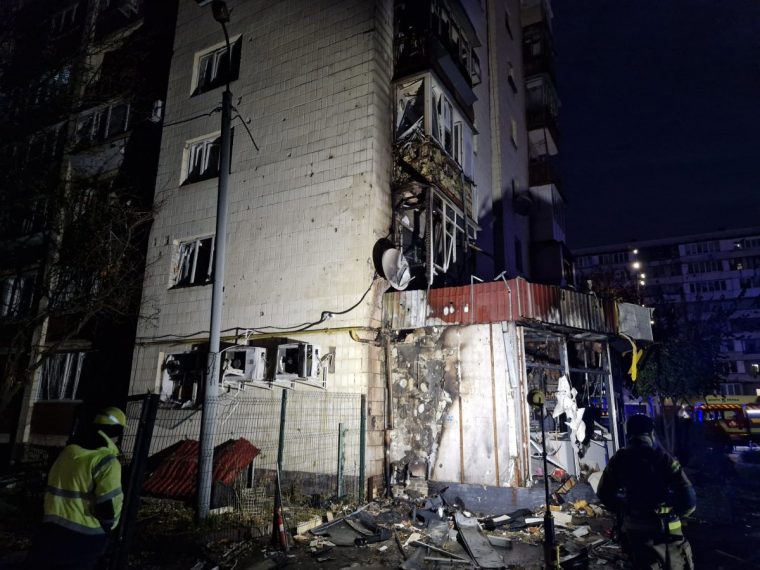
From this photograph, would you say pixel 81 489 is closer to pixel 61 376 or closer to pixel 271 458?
pixel 271 458

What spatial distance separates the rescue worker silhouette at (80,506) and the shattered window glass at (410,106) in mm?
9172

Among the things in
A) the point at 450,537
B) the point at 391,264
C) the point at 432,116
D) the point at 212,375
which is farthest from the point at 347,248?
the point at 450,537

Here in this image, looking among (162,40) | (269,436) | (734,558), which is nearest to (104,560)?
(269,436)

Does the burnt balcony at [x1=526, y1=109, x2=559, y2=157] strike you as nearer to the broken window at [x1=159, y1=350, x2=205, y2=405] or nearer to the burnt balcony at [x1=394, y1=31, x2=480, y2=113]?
the burnt balcony at [x1=394, y1=31, x2=480, y2=113]

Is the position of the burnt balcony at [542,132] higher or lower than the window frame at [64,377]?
higher

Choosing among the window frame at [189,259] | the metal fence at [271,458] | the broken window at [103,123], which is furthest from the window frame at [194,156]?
the metal fence at [271,458]

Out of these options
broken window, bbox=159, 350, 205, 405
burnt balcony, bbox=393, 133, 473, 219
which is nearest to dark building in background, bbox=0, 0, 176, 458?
broken window, bbox=159, 350, 205, 405

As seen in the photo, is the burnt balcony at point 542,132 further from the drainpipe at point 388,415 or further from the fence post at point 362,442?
the fence post at point 362,442

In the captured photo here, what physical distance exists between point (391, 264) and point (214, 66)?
9069mm

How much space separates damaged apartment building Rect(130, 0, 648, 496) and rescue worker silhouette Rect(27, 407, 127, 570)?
17.0 ft

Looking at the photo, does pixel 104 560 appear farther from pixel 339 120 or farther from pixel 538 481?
pixel 339 120

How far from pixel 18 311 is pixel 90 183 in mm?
4922

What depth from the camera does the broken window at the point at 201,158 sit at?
1270cm

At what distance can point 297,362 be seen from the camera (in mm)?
9031
